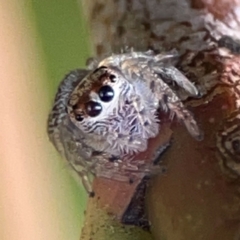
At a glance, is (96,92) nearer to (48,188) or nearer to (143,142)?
(143,142)

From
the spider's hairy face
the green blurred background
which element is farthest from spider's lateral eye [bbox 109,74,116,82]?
the green blurred background

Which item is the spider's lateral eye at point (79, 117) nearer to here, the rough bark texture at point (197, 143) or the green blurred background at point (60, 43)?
the rough bark texture at point (197, 143)

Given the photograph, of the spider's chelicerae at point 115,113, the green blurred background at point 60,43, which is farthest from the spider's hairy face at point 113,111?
the green blurred background at point 60,43

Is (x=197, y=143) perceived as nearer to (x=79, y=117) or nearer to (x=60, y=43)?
(x=79, y=117)

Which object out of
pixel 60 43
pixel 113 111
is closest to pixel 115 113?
pixel 113 111

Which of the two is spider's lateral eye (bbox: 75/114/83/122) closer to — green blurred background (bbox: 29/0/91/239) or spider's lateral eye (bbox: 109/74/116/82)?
spider's lateral eye (bbox: 109/74/116/82)

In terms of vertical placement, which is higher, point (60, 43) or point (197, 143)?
point (60, 43)

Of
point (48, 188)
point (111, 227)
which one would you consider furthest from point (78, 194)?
point (111, 227)
